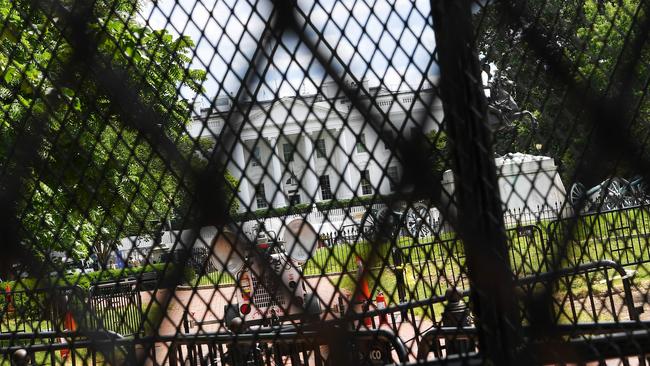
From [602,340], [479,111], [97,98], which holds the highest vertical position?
[97,98]

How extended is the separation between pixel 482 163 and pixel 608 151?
0.68 feet

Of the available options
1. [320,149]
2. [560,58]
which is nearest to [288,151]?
[320,149]

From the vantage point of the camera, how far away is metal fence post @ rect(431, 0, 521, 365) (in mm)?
1139

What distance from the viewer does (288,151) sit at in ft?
4.10

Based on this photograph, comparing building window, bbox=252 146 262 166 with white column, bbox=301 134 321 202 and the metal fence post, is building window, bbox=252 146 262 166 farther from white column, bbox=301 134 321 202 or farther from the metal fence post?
the metal fence post

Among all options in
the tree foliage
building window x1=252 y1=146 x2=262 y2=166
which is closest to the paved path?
building window x1=252 y1=146 x2=262 y2=166

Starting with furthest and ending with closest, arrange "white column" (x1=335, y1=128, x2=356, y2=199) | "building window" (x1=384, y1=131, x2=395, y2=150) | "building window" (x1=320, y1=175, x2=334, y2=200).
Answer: "building window" (x1=320, y1=175, x2=334, y2=200), "white column" (x1=335, y1=128, x2=356, y2=199), "building window" (x1=384, y1=131, x2=395, y2=150)

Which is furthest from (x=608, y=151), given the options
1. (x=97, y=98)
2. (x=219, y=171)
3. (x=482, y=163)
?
(x=97, y=98)

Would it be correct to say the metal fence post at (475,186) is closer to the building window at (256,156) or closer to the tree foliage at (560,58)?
the tree foliage at (560,58)

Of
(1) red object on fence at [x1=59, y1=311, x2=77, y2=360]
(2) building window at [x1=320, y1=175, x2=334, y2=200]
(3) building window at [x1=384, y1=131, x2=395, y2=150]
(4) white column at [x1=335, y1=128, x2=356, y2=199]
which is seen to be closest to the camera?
(3) building window at [x1=384, y1=131, x2=395, y2=150]

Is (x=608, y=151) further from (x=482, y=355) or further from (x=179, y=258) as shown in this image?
(x=179, y=258)

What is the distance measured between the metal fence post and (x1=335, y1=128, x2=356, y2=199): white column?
0.18 m

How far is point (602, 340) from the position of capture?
1693mm

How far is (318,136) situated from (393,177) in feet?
0.65
